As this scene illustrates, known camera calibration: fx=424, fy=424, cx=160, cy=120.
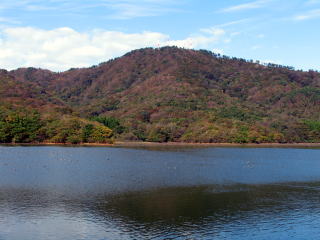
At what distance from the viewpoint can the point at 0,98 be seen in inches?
5782

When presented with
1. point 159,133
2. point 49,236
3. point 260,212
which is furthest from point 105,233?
point 159,133

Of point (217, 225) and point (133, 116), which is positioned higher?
point (133, 116)

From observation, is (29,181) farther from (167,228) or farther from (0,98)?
(0,98)

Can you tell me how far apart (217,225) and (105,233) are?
330 inches

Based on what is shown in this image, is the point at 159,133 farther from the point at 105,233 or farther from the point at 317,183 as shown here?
the point at 105,233

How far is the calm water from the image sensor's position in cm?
2923

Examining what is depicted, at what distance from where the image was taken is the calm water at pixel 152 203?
29.2 m

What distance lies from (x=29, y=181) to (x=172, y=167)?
25634mm

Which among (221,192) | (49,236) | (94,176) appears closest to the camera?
(49,236)

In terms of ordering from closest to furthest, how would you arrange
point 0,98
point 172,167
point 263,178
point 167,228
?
1. point 167,228
2. point 263,178
3. point 172,167
4. point 0,98

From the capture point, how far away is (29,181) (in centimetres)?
4753

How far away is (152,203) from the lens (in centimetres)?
3806

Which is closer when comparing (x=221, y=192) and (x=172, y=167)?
(x=221, y=192)

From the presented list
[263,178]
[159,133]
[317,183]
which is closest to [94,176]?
[263,178]
